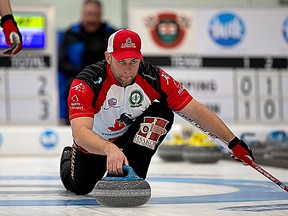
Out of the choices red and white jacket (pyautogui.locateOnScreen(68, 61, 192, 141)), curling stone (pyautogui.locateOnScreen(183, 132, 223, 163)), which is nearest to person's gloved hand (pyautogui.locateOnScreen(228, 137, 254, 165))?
red and white jacket (pyautogui.locateOnScreen(68, 61, 192, 141))

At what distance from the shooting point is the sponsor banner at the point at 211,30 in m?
9.44

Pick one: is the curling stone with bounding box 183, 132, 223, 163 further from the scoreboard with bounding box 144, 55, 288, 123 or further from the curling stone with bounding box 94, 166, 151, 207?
the curling stone with bounding box 94, 166, 151, 207

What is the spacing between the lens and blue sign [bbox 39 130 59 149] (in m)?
9.19

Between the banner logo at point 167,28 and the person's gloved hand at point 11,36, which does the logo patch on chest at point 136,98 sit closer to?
the person's gloved hand at point 11,36

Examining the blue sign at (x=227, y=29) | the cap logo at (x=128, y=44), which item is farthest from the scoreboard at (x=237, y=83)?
the cap logo at (x=128, y=44)

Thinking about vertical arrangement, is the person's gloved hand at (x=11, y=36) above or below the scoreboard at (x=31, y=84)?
above

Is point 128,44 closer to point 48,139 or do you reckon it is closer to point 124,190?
point 124,190

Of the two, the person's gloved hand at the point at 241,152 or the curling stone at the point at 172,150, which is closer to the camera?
the person's gloved hand at the point at 241,152

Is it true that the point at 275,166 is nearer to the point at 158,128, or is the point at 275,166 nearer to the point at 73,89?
the point at 158,128

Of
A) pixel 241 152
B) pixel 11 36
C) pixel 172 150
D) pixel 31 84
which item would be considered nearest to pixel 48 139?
pixel 31 84

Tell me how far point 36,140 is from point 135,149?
490cm

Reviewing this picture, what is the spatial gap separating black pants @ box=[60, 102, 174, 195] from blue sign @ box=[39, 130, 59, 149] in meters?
4.48

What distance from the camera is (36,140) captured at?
30.2 ft

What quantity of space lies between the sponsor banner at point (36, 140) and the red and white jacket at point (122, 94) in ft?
15.7
